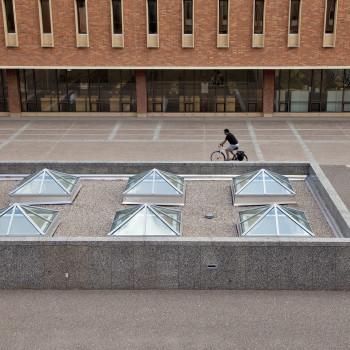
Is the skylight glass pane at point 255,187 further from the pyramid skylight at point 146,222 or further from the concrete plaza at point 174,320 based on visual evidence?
the concrete plaza at point 174,320

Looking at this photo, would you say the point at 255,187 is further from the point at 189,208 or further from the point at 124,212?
the point at 124,212

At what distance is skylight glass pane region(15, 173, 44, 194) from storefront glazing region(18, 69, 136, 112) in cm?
1756

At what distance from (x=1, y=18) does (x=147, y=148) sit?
1128cm

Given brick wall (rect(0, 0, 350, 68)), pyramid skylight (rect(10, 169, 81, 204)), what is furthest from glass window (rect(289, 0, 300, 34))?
pyramid skylight (rect(10, 169, 81, 204))

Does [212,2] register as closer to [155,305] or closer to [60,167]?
[60,167]

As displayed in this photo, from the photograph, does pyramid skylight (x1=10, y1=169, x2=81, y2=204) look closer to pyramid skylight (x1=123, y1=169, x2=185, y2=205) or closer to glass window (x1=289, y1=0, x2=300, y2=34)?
pyramid skylight (x1=123, y1=169, x2=185, y2=205)

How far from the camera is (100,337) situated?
10.9 meters

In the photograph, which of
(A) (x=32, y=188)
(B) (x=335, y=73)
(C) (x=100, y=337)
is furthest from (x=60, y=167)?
(B) (x=335, y=73)

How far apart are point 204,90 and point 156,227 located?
70.0ft

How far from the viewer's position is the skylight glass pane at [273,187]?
1634cm

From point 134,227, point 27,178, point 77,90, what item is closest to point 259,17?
point 77,90

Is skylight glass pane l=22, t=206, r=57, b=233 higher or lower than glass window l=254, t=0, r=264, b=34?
lower

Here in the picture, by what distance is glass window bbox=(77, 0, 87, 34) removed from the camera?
31.2 metres

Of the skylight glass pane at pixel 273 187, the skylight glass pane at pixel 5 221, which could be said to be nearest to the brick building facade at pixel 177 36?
the skylight glass pane at pixel 273 187
